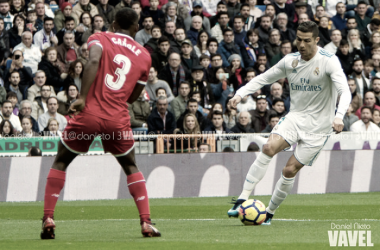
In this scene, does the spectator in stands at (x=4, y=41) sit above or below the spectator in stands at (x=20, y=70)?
above

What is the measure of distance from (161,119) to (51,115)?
2422 mm

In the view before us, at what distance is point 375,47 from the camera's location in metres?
20.6

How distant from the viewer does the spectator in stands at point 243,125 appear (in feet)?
53.9

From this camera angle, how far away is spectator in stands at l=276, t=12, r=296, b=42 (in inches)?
823

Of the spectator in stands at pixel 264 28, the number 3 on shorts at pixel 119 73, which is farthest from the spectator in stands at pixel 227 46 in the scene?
the number 3 on shorts at pixel 119 73

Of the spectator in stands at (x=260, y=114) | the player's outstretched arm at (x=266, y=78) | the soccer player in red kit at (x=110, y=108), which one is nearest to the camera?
the soccer player in red kit at (x=110, y=108)

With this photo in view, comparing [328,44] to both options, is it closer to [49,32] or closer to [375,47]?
[375,47]

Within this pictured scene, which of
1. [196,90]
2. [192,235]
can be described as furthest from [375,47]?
[192,235]

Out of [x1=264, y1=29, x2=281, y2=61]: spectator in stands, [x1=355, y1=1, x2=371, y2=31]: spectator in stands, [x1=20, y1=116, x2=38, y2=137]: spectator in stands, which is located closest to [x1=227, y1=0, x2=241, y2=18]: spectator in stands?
[x1=264, y1=29, x2=281, y2=61]: spectator in stands

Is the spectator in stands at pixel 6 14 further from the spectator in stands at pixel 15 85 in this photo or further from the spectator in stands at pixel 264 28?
the spectator in stands at pixel 264 28

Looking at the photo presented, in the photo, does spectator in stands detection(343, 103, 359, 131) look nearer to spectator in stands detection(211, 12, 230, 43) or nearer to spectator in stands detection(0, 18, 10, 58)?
spectator in stands detection(211, 12, 230, 43)

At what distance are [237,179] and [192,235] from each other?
329 inches

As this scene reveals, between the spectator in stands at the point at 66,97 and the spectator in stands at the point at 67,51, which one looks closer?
the spectator in stands at the point at 66,97

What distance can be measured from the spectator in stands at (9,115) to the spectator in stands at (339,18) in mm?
11100
